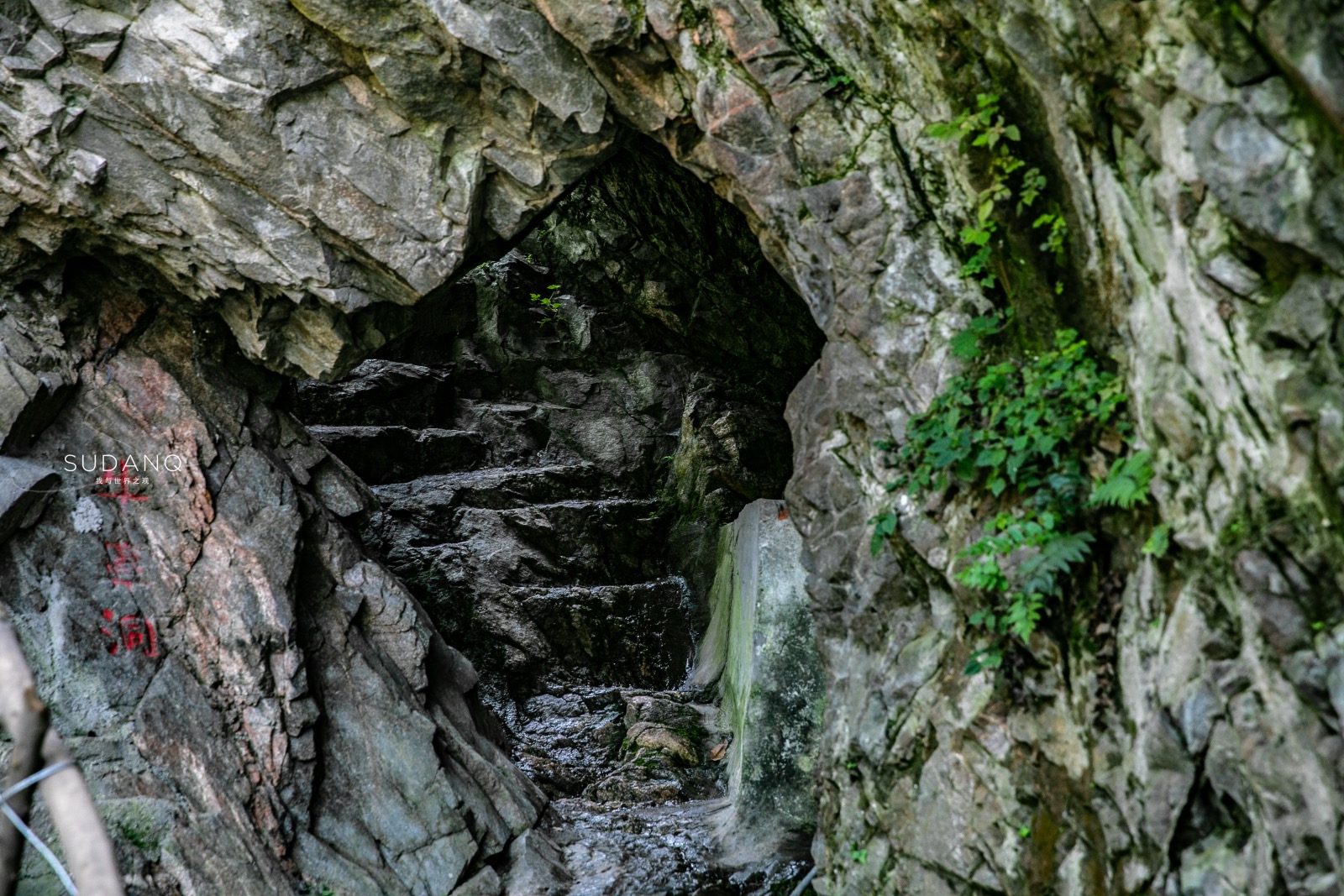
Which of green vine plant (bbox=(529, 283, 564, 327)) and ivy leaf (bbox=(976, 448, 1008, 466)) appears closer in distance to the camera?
ivy leaf (bbox=(976, 448, 1008, 466))

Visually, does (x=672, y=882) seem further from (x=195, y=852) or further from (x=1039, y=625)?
(x=1039, y=625)

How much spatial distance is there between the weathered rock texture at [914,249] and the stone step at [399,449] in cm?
481

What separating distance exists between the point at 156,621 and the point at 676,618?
599 cm

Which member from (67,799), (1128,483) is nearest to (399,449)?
(1128,483)

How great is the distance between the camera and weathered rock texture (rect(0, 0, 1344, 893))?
3480 millimetres

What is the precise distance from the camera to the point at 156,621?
747 cm

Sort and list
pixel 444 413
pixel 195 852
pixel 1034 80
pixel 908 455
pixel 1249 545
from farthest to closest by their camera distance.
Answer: pixel 444 413, pixel 195 852, pixel 908 455, pixel 1034 80, pixel 1249 545

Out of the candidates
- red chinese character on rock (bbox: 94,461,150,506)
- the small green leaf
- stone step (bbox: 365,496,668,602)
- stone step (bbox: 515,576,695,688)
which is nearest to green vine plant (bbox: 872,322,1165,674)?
the small green leaf

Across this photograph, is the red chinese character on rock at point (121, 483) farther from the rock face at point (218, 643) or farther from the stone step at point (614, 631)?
the stone step at point (614, 631)

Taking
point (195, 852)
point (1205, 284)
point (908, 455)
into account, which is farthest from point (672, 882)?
point (1205, 284)

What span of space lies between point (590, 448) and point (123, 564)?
23.8 ft

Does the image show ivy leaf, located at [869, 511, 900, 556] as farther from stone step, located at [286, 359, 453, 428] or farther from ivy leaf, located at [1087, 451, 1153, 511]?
stone step, located at [286, 359, 453, 428]

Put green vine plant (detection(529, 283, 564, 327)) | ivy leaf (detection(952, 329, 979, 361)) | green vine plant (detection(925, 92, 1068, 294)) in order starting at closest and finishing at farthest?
green vine plant (detection(925, 92, 1068, 294)), ivy leaf (detection(952, 329, 979, 361)), green vine plant (detection(529, 283, 564, 327))

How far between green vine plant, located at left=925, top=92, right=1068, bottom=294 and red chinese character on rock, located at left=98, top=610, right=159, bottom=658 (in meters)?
6.32
